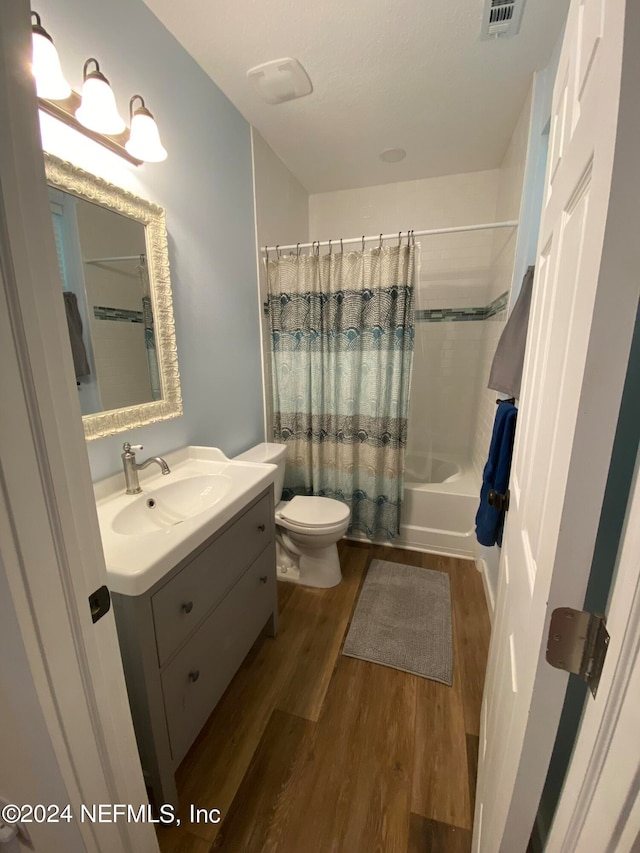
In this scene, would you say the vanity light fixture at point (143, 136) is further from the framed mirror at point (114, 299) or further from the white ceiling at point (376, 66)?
the white ceiling at point (376, 66)

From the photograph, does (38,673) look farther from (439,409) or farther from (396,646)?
(439,409)

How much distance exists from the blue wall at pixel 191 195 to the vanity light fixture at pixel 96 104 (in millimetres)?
65

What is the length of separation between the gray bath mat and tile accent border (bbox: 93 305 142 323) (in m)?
1.70

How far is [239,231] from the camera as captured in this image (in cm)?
188

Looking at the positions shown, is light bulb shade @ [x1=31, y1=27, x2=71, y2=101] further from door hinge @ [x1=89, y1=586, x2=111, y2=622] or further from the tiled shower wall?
the tiled shower wall

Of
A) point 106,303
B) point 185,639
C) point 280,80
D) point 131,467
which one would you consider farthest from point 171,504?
point 280,80

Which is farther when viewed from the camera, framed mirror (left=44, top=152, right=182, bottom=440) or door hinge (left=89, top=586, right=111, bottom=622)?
framed mirror (left=44, top=152, right=182, bottom=440)

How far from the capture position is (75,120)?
1.03m

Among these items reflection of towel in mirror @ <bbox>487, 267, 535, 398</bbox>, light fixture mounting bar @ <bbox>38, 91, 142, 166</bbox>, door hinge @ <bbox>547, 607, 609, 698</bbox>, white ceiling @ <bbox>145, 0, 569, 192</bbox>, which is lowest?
door hinge @ <bbox>547, 607, 609, 698</bbox>

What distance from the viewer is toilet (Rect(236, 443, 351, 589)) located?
6.04 feet

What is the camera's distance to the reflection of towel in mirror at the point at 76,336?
1.09m

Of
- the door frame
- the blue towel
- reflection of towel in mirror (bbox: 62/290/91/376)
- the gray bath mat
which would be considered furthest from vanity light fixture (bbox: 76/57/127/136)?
the gray bath mat

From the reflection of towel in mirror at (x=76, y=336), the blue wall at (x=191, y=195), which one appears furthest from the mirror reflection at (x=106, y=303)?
the blue wall at (x=191, y=195)

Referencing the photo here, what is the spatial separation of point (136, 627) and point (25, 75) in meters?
1.02
